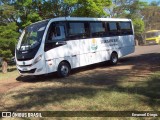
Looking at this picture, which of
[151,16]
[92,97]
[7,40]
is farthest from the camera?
[151,16]

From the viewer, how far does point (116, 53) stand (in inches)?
665

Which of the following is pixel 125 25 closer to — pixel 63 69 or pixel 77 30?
pixel 77 30

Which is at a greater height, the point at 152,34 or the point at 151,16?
the point at 151,16

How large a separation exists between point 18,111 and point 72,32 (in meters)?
6.72

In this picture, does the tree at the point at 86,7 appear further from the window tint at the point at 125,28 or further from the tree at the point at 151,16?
the tree at the point at 151,16

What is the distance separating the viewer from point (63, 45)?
41.9 feet

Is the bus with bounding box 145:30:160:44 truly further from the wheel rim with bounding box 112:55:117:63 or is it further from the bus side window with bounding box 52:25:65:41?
the bus side window with bounding box 52:25:65:41

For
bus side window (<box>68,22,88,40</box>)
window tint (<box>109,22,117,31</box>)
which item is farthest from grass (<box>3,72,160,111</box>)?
window tint (<box>109,22,117,31</box>)

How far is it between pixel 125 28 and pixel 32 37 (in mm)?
7546

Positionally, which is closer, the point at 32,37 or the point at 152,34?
the point at 32,37

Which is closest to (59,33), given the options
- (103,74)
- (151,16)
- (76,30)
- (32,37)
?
(32,37)

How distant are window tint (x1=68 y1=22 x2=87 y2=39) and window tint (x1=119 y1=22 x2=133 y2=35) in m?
4.01

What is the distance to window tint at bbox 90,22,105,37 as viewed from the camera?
14913mm

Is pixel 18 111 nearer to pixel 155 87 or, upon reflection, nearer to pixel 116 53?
pixel 155 87
